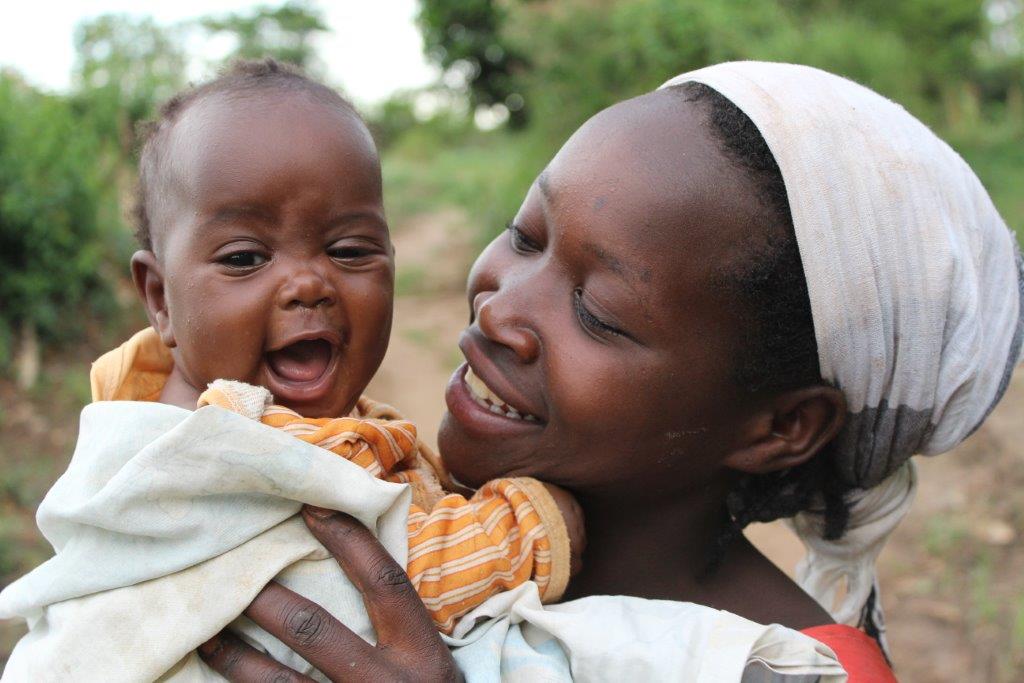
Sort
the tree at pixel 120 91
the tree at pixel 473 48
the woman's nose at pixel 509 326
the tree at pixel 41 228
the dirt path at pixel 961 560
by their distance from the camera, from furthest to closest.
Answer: the tree at pixel 473 48 → the tree at pixel 120 91 → the tree at pixel 41 228 → the dirt path at pixel 961 560 → the woman's nose at pixel 509 326

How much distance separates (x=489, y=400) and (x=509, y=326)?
169 mm

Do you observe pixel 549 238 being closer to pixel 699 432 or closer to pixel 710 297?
pixel 710 297

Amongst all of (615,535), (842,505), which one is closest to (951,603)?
(842,505)

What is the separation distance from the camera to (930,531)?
536cm

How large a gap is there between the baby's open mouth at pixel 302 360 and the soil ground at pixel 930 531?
358cm

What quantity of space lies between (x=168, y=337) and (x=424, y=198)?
1503cm

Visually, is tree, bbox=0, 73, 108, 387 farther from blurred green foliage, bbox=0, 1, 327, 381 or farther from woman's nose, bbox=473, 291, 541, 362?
woman's nose, bbox=473, 291, 541, 362

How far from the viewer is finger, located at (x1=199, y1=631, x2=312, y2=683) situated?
1425 millimetres

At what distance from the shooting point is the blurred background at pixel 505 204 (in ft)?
16.4

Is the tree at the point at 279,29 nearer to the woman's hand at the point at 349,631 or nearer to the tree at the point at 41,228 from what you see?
the tree at the point at 41,228

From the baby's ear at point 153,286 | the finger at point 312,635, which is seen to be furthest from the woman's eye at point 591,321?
the baby's ear at point 153,286

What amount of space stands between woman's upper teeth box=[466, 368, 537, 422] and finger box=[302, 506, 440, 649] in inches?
14.2

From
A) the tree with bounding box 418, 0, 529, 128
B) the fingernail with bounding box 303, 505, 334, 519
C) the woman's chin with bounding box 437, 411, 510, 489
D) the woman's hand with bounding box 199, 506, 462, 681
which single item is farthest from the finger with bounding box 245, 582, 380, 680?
the tree with bounding box 418, 0, 529, 128

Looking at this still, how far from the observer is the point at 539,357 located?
1654 mm
